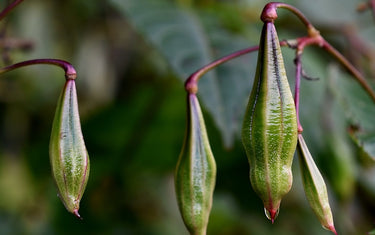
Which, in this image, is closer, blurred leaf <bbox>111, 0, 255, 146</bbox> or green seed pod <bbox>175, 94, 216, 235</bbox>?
green seed pod <bbox>175, 94, 216, 235</bbox>

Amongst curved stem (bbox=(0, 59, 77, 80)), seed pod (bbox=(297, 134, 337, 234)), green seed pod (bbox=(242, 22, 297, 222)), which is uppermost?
curved stem (bbox=(0, 59, 77, 80))

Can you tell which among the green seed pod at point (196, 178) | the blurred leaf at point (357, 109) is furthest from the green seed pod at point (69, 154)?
the blurred leaf at point (357, 109)

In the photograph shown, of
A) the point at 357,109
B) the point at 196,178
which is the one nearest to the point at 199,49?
the point at 357,109

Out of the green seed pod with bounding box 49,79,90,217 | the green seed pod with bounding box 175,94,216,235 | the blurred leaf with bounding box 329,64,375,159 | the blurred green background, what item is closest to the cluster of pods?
the green seed pod with bounding box 175,94,216,235

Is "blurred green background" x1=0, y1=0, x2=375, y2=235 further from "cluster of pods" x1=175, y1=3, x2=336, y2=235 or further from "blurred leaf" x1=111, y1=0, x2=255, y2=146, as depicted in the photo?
"cluster of pods" x1=175, y1=3, x2=336, y2=235

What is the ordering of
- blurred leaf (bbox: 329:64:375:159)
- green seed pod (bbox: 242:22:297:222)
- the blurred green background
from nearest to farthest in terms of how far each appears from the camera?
green seed pod (bbox: 242:22:297:222), blurred leaf (bbox: 329:64:375:159), the blurred green background

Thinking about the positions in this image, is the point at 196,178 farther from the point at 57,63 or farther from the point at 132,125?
the point at 132,125

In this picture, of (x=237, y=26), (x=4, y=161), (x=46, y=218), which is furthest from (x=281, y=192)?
(x=4, y=161)

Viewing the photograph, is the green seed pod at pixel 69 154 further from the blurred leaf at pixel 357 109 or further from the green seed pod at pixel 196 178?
the blurred leaf at pixel 357 109
